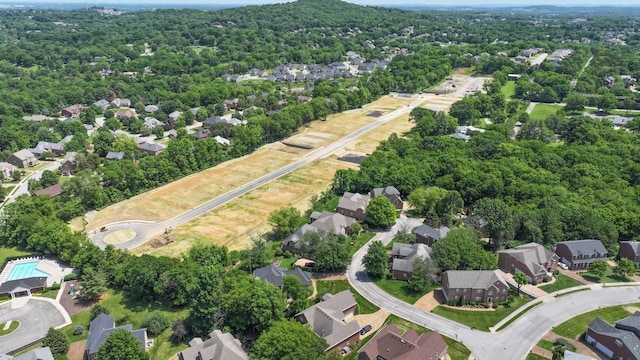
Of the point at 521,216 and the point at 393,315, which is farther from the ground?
the point at 521,216

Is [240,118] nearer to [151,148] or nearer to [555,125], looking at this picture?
[151,148]

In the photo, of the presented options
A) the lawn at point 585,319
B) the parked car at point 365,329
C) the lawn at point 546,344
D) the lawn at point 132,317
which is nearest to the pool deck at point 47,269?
the lawn at point 132,317

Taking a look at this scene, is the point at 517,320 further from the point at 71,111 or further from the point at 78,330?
the point at 71,111

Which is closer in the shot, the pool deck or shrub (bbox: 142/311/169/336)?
shrub (bbox: 142/311/169/336)

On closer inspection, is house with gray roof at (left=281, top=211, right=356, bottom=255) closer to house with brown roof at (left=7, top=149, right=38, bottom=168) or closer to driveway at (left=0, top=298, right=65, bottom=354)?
driveway at (left=0, top=298, right=65, bottom=354)

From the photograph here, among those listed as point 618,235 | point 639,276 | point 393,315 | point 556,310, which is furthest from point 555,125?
point 393,315

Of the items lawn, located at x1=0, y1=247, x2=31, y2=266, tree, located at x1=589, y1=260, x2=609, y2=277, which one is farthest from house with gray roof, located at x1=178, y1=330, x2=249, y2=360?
tree, located at x1=589, y1=260, x2=609, y2=277
